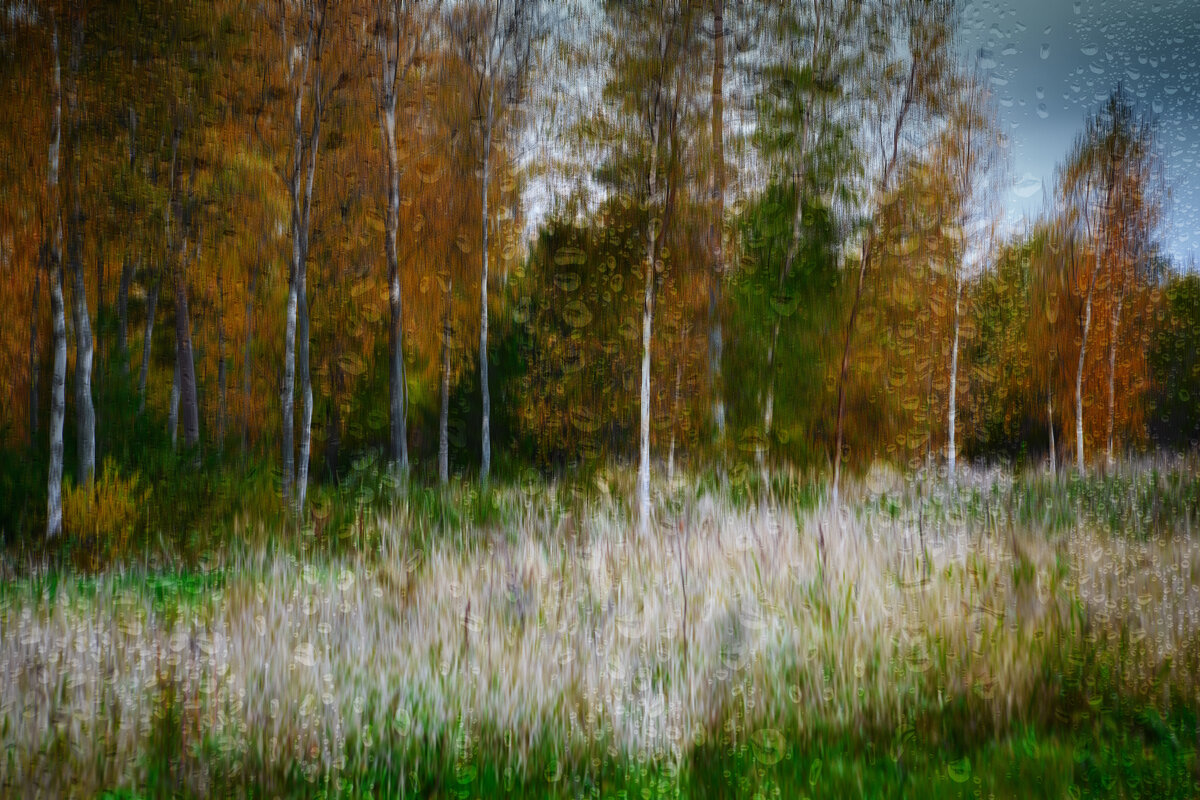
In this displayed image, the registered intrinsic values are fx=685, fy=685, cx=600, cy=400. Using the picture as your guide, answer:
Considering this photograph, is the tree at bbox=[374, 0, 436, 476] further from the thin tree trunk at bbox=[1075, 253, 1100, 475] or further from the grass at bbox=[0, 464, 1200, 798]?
the thin tree trunk at bbox=[1075, 253, 1100, 475]

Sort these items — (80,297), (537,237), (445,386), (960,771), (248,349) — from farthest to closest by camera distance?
(248,349) → (537,237) → (445,386) → (80,297) → (960,771)

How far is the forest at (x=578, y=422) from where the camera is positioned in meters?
3.54

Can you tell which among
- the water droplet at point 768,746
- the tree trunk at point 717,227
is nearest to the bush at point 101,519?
the water droplet at point 768,746

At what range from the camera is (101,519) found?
7941mm

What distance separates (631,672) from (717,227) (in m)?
7.02

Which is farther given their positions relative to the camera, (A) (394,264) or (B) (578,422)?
(B) (578,422)

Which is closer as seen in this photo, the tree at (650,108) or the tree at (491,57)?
the tree at (650,108)

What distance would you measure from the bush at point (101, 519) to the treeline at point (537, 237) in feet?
0.18

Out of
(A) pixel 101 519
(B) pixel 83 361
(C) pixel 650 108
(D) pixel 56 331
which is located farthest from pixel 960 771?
(B) pixel 83 361

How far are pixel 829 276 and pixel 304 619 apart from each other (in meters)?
9.33

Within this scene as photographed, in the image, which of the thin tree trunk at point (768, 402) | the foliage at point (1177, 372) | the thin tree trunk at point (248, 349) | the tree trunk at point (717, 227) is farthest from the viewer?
the foliage at point (1177, 372)

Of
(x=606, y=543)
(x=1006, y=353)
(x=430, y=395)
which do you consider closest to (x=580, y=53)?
(x=606, y=543)

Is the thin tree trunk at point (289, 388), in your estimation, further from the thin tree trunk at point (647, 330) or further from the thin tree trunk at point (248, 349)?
the thin tree trunk at point (248, 349)

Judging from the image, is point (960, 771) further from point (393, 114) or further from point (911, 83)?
point (393, 114)
